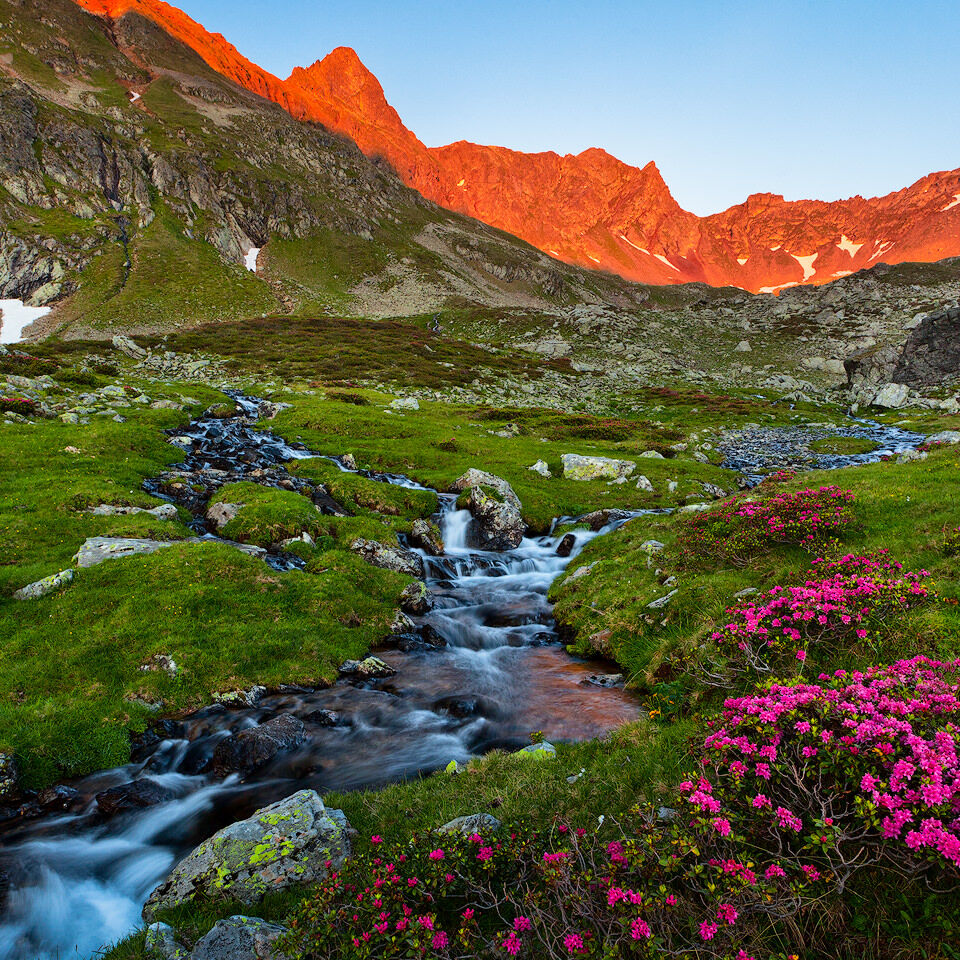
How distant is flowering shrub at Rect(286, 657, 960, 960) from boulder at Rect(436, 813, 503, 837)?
0.23m

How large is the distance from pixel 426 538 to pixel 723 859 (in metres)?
19.9

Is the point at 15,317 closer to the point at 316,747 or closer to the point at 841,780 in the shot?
the point at 316,747

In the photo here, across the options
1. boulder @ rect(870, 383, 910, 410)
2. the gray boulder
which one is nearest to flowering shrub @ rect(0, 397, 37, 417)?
the gray boulder

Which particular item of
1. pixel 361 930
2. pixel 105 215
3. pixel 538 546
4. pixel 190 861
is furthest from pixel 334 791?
pixel 105 215

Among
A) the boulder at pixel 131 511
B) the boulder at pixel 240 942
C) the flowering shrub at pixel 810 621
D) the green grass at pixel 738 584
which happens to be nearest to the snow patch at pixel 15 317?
the boulder at pixel 131 511

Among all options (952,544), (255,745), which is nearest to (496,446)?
(952,544)

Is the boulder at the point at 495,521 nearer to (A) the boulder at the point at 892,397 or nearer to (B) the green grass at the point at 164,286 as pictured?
(A) the boulder at the point at 892,397

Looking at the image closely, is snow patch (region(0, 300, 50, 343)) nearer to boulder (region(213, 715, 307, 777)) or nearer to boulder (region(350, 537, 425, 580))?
boulder (region(350, 537, 425, 580))

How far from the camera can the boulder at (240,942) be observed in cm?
552

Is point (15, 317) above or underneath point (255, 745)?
above

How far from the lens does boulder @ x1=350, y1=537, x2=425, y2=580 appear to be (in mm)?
20828

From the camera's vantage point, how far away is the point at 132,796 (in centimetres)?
1004

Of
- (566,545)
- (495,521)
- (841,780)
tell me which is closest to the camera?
(841,780)

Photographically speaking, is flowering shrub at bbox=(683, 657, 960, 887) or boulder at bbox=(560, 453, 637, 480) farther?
boulder at bbox=(560, 453, 637, 480)
